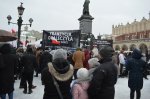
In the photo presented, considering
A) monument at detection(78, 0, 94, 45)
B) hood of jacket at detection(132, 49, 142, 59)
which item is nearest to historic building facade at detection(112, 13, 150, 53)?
monument at detection(78, 0, 94, 45)

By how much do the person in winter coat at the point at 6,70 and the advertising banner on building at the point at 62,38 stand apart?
30.9 feet

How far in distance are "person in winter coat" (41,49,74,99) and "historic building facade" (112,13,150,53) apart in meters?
66.8

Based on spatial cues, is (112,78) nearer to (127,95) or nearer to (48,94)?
(48,94)

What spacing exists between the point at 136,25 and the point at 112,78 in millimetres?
79535

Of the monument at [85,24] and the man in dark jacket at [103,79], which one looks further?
the monument at [85,24]

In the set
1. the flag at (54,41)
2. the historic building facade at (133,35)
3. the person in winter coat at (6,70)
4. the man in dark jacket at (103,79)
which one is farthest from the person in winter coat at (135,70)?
the historic building facade at (133,35)

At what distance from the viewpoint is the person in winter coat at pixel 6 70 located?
23.4 ft

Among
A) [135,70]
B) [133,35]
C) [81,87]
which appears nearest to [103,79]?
[81,87]

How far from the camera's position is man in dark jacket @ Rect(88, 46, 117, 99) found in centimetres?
500

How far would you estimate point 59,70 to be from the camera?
16.0 feet

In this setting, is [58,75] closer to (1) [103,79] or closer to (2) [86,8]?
(1) [103,79]

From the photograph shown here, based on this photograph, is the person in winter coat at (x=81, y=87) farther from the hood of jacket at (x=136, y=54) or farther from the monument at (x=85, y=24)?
the monument at (x=85, y=24)

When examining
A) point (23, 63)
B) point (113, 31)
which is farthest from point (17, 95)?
point (113, 31)

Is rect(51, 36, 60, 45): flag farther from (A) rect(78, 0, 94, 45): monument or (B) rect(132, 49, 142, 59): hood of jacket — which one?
(A) rect(78, 0, 94, 45): monument
